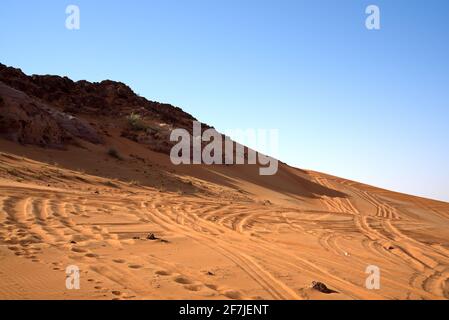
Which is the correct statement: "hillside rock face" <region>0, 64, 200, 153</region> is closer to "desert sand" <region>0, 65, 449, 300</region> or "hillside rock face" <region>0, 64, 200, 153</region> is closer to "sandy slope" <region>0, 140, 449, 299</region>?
"desert sand" <region>0, 65, 449, 300</region>

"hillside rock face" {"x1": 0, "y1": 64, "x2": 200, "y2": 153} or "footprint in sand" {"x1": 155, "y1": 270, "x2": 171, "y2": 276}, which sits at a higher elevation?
"hillside rock face" {"x1": 0, "y1": 64, "x2": 200, "y2": 153}

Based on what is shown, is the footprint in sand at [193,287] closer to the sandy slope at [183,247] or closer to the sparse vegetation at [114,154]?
the sandy slope at [183,247]

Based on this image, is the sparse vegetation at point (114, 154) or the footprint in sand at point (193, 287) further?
the sparse vegetation at point (114, 154)

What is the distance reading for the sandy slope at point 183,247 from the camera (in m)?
4.13

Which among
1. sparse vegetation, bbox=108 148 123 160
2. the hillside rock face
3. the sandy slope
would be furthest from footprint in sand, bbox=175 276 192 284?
sparse vegetation, bbox=108 148 123 160

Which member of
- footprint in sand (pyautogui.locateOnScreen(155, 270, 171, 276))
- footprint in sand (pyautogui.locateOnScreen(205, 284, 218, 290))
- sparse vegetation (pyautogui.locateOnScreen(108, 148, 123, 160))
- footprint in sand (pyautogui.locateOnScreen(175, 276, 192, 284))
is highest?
sparse vegetation (pyautogui.locateOnScreen(108, 148, 123, 160))

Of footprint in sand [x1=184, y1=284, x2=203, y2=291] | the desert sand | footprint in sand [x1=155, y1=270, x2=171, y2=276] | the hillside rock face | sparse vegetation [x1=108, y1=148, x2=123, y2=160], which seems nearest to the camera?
footprint in sand [x1=184, y1=284, x2=203, y2=291]

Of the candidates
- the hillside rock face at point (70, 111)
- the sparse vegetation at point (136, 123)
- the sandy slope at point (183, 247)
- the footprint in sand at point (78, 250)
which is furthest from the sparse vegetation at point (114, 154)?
the footprint in sand at point (78, 250)

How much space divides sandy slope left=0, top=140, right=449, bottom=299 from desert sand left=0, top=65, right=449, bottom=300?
23 mm

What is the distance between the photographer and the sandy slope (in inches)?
163

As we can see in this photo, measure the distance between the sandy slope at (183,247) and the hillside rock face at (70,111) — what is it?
323 centimetres

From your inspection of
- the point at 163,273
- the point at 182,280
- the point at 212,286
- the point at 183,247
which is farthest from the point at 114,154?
the point at 212,286

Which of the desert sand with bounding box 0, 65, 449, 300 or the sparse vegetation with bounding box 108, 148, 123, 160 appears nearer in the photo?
the desert sand with bounding box 0, 65, 449, 300
